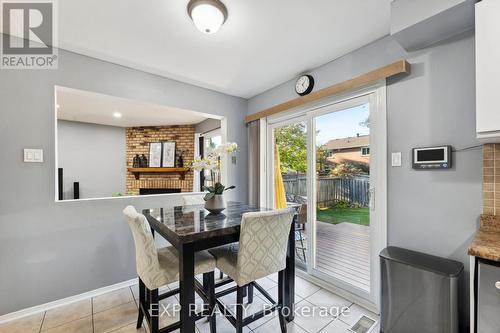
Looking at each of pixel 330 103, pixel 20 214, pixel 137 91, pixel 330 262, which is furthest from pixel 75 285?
pixel 330 103

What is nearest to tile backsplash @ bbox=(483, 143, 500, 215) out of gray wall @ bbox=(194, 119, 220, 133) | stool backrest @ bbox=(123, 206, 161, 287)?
stool backrest @ bbox=(123, 206, 161, 287)

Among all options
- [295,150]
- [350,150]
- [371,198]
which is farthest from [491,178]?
[295,150]

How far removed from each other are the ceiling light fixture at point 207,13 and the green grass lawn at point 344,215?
2.14 metres

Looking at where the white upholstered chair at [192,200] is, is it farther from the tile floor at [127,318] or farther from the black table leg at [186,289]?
the black table leg at [186,289]

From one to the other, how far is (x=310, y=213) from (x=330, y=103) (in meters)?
1.29

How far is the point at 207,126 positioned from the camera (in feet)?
15.7

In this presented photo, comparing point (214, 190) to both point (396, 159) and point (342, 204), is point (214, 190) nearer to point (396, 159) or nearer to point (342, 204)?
point (342, 204)

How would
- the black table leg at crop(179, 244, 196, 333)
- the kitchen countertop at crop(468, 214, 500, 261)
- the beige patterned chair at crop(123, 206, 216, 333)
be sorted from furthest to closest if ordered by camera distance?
the beige patterned chair at crop(123, 206, 216, 333)
the black table leg at crop(179, 244, 196, 333)
the kitchen countertop at crop(468, 214, 500, 261)

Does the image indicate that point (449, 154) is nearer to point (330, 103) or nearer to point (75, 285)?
point (330, 103)

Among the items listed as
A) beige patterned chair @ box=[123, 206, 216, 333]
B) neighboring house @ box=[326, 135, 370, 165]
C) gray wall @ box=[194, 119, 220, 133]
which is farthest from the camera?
gray wall @ box=[194, 119, 220, 133]

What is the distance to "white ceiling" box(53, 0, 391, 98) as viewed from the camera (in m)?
1.63

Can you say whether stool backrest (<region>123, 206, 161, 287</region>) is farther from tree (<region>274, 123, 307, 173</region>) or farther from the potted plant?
tree (<region>274, 123, 307, 173</region>)

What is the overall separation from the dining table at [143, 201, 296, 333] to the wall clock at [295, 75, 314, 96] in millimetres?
1618

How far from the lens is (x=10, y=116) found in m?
1.91
